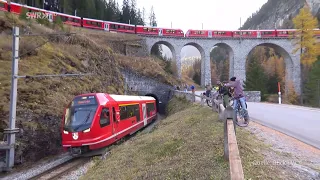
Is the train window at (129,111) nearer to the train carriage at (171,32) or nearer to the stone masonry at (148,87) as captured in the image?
the stone masonry at (148,87)

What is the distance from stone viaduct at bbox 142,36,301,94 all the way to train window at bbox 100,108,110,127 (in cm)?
3919

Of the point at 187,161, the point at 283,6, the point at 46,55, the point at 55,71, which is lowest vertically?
the point at 187,161

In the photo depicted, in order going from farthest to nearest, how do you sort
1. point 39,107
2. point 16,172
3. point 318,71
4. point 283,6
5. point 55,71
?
point 283,6 → point 318,71 → point 55,71 → point 39,107 → point 16,172

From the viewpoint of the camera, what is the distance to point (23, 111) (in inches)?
468

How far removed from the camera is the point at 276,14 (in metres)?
117

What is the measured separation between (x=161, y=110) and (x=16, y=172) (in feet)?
87.5

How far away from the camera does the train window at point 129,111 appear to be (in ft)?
45.8

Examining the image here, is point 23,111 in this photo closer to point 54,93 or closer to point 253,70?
point 54,93

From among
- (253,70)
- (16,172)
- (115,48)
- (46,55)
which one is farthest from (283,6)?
(16,172)

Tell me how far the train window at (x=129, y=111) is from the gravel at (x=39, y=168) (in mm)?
3507

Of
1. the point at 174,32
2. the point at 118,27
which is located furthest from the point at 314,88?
the point at 118,27

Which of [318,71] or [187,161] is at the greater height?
[318,71]

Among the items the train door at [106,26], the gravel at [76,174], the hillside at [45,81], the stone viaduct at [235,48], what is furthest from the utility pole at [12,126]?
the stone viaduct at [235,48]

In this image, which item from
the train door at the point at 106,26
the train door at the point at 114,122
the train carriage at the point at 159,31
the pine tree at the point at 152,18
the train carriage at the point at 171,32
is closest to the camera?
the train door at the point at 114,122
